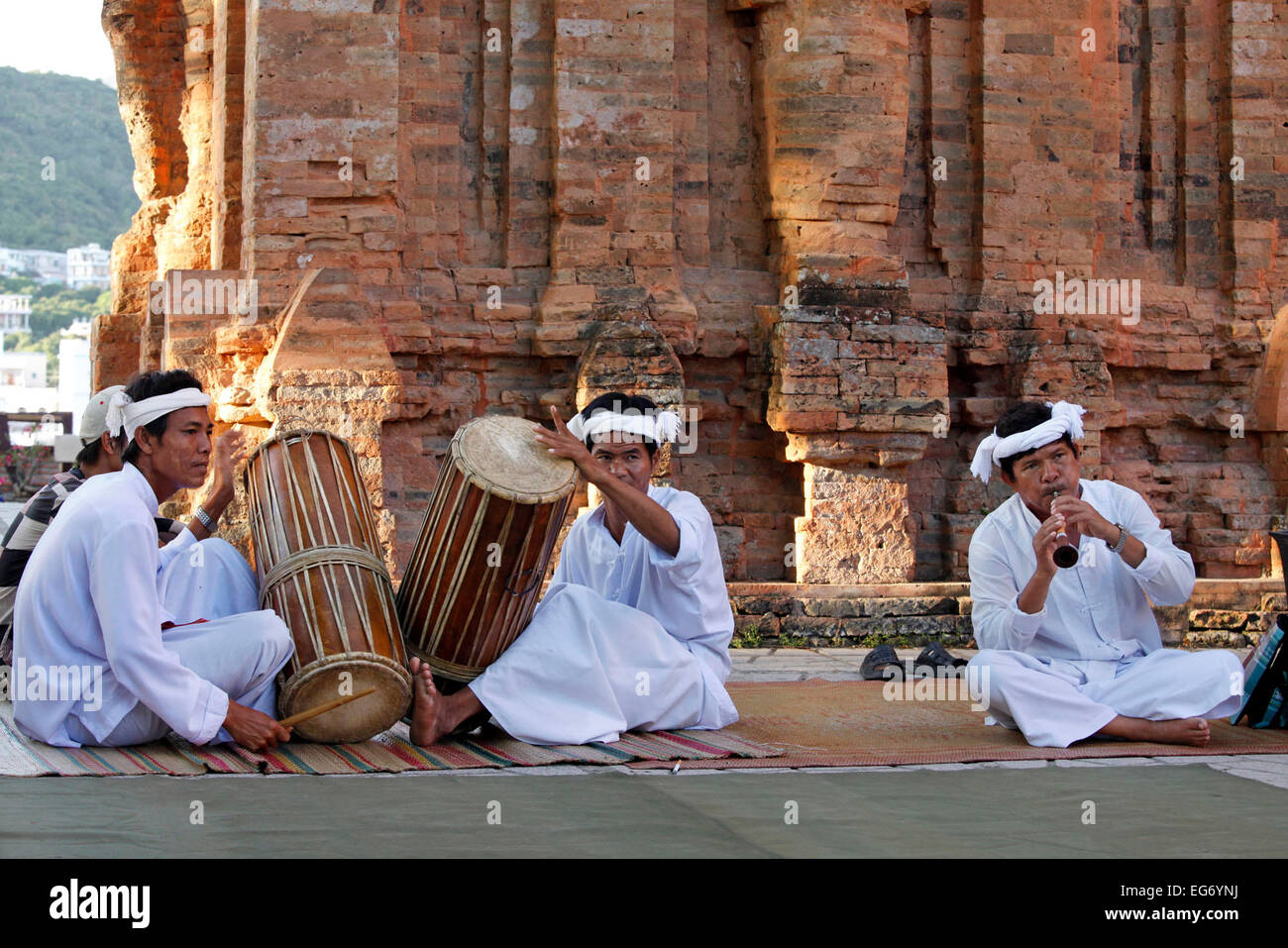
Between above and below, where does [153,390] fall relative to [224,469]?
above

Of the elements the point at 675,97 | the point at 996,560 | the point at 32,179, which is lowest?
the point at 996,560

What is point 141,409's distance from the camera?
4758 millimetres

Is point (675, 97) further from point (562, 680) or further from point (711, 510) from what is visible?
point (562, 680)

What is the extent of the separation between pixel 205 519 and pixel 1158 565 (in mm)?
3242

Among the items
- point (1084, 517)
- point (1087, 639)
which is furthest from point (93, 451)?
point (1087, 639)

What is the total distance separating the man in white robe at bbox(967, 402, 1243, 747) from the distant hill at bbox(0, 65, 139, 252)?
221ft

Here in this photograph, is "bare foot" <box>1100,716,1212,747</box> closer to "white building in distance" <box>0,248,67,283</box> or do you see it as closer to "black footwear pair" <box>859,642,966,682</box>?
"black footwear pair" <box>859,642,966,682</box>

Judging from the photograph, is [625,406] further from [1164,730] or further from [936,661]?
[936,661]

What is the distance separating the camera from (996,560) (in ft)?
17.6

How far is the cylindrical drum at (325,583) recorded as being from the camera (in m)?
4.75

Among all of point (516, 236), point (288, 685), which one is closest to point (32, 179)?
point (516, 236)

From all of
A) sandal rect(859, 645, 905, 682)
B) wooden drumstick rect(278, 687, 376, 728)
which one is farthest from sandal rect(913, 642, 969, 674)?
wooden drumstick rect(278, 687, 376, 728)

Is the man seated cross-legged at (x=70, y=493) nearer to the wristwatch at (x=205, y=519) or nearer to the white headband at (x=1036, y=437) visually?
the wristwatch at (x=205, y=519)
